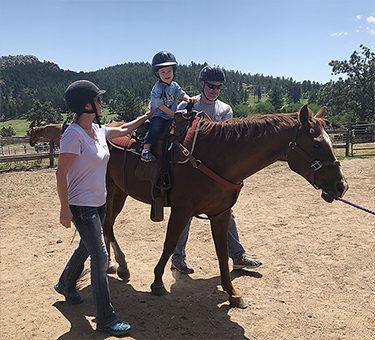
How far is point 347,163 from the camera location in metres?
11.4

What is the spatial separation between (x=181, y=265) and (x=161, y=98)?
2079mm

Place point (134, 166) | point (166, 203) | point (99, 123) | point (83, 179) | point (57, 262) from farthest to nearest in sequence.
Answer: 1. point (57, 262)
2. point (134, 166)
3. point (166, 203)
4. point (99, 123)
5. point (83, 179)

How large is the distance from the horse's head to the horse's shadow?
153 cm

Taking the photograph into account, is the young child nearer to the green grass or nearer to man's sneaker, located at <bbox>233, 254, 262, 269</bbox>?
man's sneaker, located at <bbox>233, 254, 262, 269</bbox>

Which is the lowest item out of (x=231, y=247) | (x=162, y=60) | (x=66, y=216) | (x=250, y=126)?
(x=231, y=247)

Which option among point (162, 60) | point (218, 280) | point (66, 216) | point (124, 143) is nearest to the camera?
point (66, 216)

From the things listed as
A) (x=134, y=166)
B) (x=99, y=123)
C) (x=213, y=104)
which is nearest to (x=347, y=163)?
(x=213, y=104)

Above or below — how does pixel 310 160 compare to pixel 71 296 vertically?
above

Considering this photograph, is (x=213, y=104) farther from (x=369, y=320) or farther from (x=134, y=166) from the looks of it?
(x=369, y=320)

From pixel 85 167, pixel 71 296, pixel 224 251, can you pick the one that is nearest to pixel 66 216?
pixel 85 167

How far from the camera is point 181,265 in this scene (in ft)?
14.8

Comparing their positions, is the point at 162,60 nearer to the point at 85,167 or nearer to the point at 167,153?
the point at 167,153

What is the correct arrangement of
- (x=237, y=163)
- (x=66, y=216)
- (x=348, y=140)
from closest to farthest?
(x=66, y=216), (x=237, y=163), (x=348, y=140)

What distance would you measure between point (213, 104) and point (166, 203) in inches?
53.5
